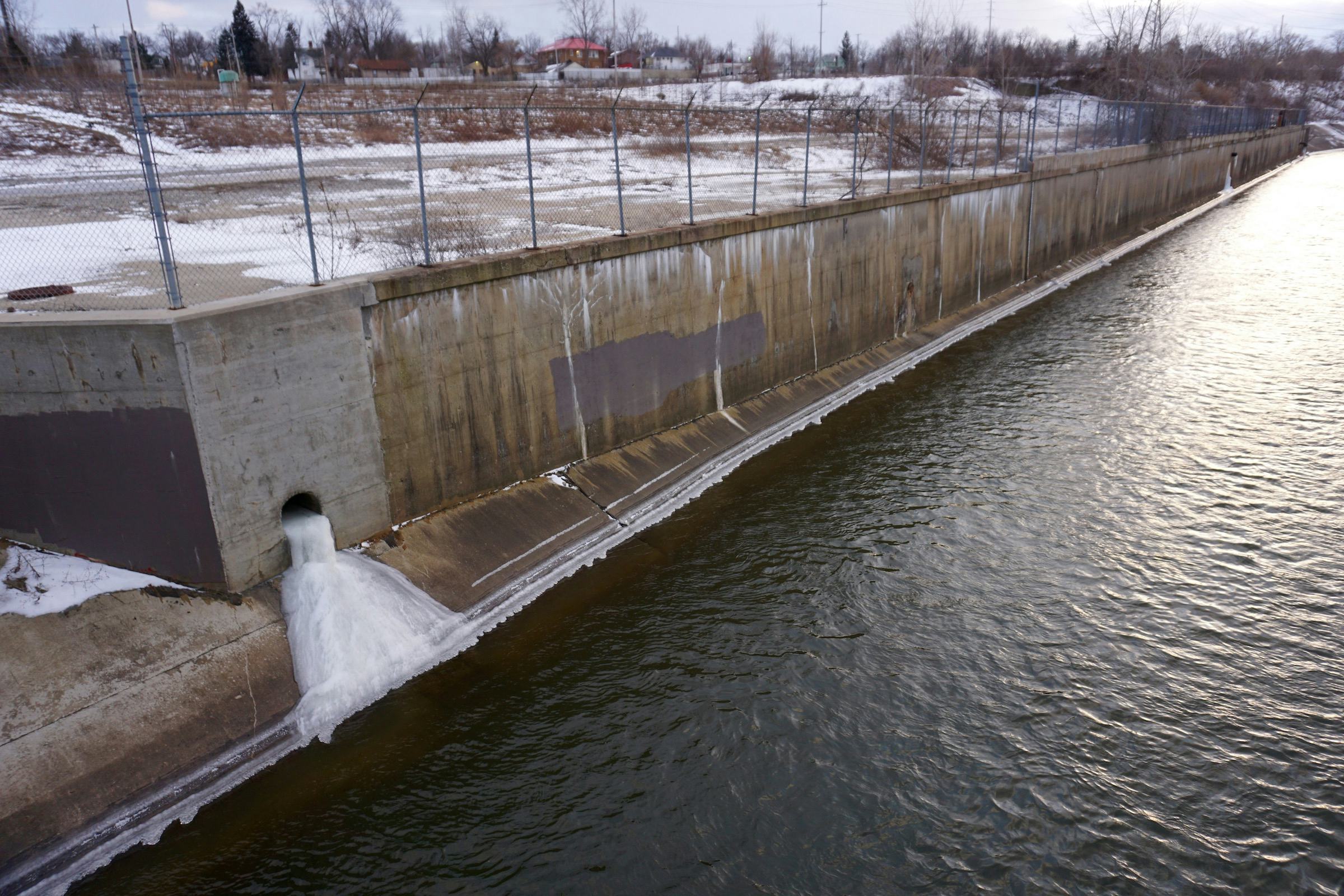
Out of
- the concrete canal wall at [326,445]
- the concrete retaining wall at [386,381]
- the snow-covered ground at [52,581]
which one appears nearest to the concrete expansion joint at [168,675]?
the concrete canal wall at [326,445]

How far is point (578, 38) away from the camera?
130250mm

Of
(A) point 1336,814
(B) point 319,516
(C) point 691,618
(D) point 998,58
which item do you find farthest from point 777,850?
(D) point 998,58

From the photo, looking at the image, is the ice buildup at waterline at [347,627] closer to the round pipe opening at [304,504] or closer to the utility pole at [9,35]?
the round pipe opening at [304,504]

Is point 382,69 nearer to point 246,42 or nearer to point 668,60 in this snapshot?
point 246,42

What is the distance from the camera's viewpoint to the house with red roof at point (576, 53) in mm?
119250

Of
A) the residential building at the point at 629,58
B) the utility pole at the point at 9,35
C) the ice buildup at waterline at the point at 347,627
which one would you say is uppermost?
the residential building at the point at 629,58

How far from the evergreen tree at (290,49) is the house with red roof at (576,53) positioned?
101 ft

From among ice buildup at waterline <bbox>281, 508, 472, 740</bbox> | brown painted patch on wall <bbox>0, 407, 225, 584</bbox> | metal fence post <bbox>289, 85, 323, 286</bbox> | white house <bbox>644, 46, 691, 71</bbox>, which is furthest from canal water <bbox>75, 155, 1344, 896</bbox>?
white house <bbox>644, 46, 691, 71</bbox>

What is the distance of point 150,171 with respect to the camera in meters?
9.17

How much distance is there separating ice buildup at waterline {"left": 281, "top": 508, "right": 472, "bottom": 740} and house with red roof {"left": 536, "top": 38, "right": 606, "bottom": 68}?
11250 cm

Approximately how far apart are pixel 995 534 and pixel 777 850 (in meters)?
6.79

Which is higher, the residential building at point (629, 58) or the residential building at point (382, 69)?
the residential building at point (629, 58)

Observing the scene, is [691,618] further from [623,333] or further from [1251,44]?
[1251,44]

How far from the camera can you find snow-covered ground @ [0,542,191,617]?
8633mm
